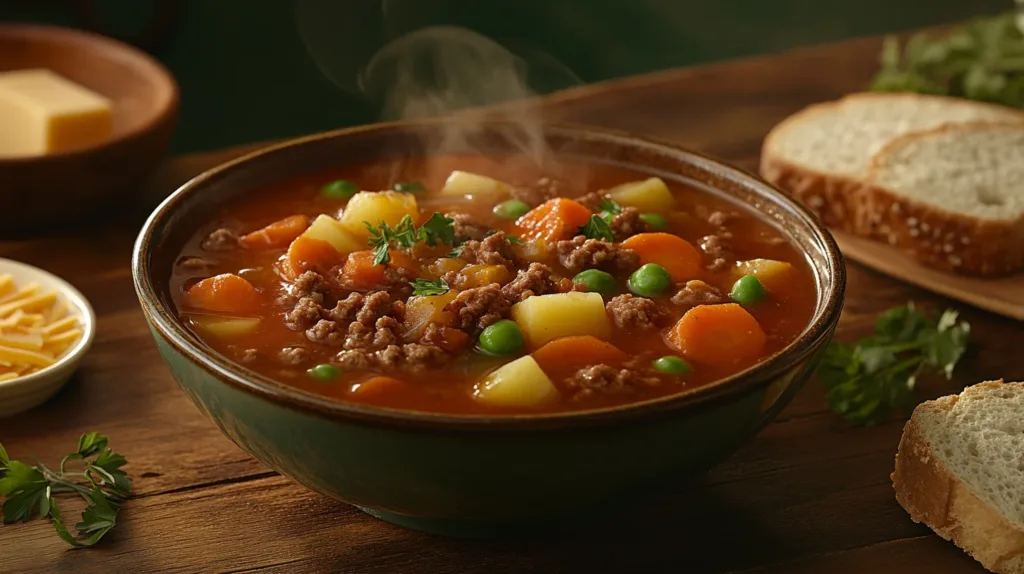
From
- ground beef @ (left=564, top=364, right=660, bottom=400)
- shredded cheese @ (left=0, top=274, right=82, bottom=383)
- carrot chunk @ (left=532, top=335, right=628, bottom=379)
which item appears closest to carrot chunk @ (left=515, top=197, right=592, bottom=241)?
carrot chunk @ (left=532, top=335, right=628, bottom=379)

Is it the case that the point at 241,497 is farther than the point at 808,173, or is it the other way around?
the point at 808,173

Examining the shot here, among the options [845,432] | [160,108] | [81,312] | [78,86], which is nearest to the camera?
[845,432]

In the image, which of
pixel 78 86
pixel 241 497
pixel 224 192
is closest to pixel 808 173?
pixel 224 192

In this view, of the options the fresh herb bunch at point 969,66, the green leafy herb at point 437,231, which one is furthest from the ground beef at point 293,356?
the fresh herb bunch at point 969,66

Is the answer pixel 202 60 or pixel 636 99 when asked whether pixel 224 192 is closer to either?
pixel 636 99

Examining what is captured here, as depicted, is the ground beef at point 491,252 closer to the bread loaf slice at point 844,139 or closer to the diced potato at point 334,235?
the diced potato at point 334,235

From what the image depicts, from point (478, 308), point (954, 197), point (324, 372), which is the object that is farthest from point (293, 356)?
point (954, 197)

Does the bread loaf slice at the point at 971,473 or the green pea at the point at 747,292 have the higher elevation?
the green pea at the point at 747,292
